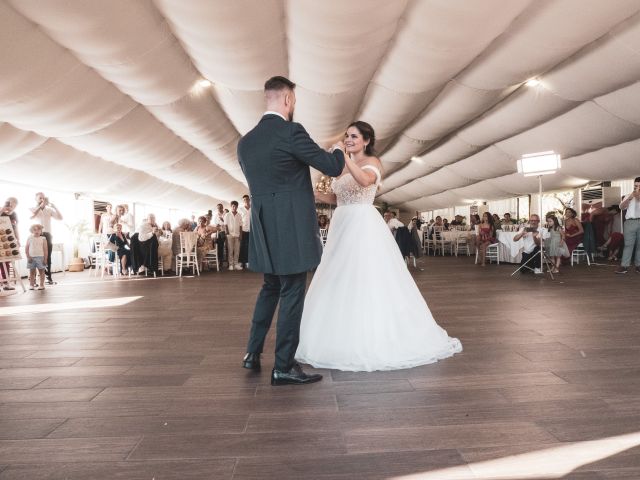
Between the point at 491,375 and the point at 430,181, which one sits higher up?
the point at 430,181

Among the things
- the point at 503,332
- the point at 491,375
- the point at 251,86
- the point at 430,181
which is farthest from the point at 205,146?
the point at 430,181

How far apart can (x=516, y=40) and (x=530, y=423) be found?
4058mm

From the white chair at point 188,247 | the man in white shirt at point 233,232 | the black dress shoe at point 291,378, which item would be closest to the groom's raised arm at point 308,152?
the black dress shoe at point 291,378

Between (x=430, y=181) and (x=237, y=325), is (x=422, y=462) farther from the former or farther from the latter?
(x=430, y=181)

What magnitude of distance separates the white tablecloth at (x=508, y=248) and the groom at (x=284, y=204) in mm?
8430

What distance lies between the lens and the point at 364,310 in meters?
2.54

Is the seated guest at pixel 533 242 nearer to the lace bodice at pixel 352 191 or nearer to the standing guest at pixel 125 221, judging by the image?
the lace bodice at pixel 352 191

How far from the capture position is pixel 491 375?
Result: 7.47 feet

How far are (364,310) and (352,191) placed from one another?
735mm

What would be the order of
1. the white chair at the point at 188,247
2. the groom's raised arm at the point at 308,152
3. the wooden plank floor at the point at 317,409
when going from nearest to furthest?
the wooden plank floor at the point at 317,409 → the groom's raised arm at the point at 308,152 → the white chair at the point at 188,247

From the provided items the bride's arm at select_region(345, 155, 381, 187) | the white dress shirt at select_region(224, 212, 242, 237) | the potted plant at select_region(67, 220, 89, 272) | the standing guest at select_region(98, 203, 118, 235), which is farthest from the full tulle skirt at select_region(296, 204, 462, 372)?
the potted plant at select_region(67, 220, 89, 272)

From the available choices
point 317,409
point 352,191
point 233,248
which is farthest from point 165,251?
point 317,409

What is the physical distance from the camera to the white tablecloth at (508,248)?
9.79m

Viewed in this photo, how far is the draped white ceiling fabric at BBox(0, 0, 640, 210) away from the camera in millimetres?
3580
